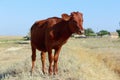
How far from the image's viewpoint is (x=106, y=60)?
2389cm

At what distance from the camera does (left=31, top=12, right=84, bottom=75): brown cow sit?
1193 centimetres

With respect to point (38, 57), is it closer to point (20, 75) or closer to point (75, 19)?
point (20, 75)

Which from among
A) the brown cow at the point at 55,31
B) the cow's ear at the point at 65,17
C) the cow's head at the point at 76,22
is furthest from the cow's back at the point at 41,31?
the cow's head at the point at 76,22

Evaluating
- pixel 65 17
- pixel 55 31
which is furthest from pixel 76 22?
pixel 55 31

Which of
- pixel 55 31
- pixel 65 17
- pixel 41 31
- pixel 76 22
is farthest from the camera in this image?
pixel 41 31

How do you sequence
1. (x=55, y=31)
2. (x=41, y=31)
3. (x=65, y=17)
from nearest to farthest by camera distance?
1. (x=65, y=17)
2. (x=55, y=31)
3. (x=41, y=31)

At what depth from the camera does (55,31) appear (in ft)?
41.1

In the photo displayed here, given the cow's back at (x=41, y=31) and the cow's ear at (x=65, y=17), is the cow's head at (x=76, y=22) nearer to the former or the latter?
the cow's ear at (x=65, y=17)

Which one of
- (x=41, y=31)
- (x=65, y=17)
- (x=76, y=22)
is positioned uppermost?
(x=65, y=17)

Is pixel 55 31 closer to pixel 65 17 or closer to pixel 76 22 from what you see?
pixel 65 17

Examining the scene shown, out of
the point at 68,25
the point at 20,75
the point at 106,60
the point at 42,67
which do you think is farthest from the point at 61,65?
the point at 106,60

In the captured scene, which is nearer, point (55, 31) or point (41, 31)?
point (55, 31)

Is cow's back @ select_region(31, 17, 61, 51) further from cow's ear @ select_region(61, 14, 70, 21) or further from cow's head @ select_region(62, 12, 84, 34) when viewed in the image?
cow's head @ select_region(62, 12, 84, 34)

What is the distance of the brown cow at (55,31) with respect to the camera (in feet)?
39.1
